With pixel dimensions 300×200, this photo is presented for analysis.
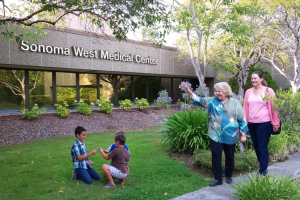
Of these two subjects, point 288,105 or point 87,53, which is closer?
point 288,105

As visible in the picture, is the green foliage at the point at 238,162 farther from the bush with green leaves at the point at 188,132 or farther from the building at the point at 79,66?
the building at the point at 79,66

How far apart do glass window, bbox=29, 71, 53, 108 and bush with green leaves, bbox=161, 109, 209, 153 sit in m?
10.0

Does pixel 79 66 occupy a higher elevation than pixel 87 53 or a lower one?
lower

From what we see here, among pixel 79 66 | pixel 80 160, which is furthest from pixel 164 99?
pixel 80 160

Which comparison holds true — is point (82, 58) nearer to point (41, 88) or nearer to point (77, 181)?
point (41, 88)

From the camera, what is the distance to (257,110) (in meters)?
4.76

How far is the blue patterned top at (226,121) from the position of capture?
4.56 m

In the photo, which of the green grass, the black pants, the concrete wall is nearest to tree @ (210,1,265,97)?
the concrete wall

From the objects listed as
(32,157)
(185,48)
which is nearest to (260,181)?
(32,157)

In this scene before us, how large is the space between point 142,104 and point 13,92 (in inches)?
303

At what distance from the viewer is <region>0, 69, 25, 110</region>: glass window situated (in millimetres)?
13516

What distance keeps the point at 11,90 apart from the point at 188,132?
35.8 ft

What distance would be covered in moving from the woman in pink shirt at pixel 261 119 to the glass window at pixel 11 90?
12471 millimetres

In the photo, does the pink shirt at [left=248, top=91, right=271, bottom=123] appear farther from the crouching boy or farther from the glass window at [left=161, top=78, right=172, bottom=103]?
the glass window at [left=161, top=78, right=172, bottom=103]
